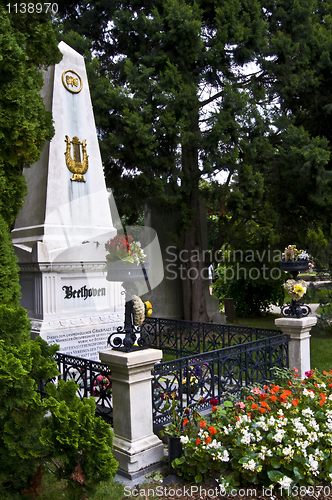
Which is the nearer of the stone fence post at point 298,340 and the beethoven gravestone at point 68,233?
the stone fence post at point 298,340

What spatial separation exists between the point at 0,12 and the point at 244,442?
17.6 feet

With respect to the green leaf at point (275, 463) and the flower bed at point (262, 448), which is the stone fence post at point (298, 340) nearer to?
the flower bed at point (262, 448)

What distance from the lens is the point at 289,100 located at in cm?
1088

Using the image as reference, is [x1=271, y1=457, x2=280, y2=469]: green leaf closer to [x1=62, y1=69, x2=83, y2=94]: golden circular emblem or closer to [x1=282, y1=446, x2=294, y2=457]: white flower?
[x1=282, y1=446, x2=294, y2=457]: white flower

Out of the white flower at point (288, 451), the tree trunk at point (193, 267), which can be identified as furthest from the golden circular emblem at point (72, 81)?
the white flower at point (288, 451)

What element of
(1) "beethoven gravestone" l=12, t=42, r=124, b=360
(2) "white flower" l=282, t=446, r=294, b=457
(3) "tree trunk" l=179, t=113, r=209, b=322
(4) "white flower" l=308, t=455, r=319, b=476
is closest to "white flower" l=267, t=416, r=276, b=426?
(2) "white flower" l=282, t=446, r=294, b=457

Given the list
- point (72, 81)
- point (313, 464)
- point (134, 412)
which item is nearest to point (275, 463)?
point (313, 464)

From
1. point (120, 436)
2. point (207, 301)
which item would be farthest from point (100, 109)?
point (120, 436)

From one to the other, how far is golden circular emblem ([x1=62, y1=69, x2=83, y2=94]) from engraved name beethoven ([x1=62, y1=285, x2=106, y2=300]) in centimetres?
362

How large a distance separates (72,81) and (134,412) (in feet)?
19.8

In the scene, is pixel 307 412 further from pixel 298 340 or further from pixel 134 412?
pixel 298 340

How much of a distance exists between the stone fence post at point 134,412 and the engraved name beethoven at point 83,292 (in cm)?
301

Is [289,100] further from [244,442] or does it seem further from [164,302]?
[244,442]

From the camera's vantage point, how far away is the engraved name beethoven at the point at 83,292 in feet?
22.6
